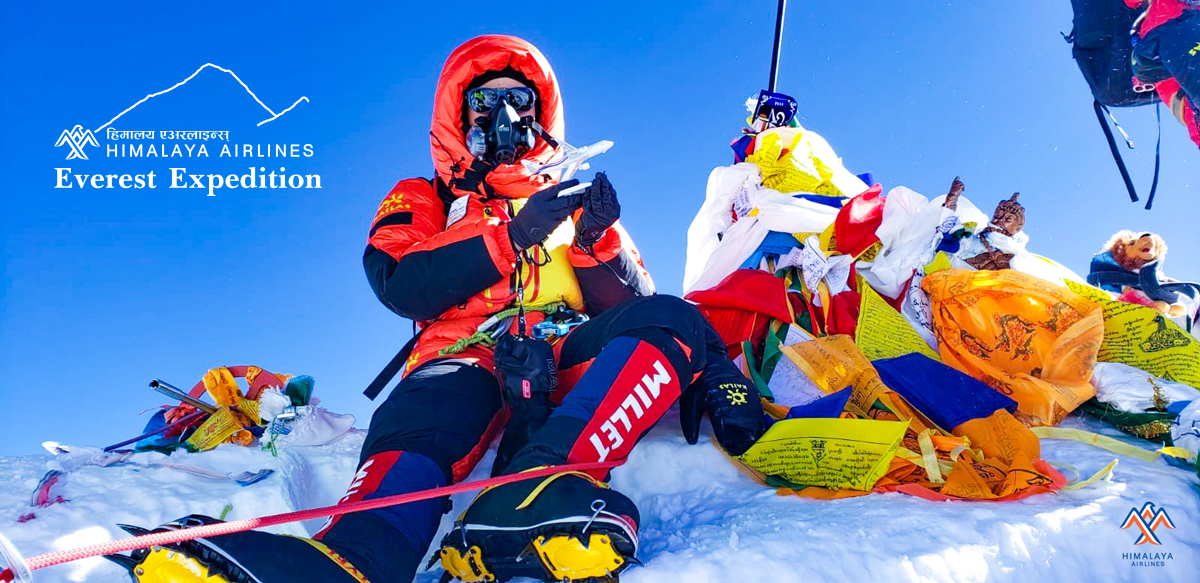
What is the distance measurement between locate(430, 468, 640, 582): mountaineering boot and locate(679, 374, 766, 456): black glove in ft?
1.90

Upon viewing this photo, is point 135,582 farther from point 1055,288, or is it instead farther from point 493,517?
point 1055,288

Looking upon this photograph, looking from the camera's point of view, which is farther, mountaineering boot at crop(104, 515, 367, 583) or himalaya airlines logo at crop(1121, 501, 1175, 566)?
himalaya airlines logo at crop(1121, 501, 1175, 566)

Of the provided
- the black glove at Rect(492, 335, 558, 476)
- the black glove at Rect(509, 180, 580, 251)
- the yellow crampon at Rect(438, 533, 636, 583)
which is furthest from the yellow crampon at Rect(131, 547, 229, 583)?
the black glove at Rect(509, 180, 580, 251)

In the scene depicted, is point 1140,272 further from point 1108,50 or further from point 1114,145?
point 1108,50

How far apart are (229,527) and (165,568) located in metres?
0.08

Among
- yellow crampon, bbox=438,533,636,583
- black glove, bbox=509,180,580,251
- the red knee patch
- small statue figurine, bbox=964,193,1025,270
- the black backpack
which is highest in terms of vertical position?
the black backpack

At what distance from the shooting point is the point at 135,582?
98 cm

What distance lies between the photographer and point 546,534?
1173 millimetres

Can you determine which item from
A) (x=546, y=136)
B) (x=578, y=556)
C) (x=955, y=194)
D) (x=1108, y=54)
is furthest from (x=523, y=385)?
(x=1108, y=54)

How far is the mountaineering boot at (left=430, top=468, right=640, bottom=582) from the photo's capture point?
115cm

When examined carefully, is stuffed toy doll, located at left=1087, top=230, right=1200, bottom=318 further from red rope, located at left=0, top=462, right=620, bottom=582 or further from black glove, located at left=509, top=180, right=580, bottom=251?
red rope, located at left=0, top=462, right=620, bottom=582

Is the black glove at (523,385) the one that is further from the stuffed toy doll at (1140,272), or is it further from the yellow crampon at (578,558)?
the stuffed toy doll at (1140,272)

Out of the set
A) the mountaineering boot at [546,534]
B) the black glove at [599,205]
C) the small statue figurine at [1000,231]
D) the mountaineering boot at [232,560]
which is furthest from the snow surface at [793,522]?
the small statue figurine at [1000,231]

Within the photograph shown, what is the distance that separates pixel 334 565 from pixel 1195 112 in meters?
4.26
